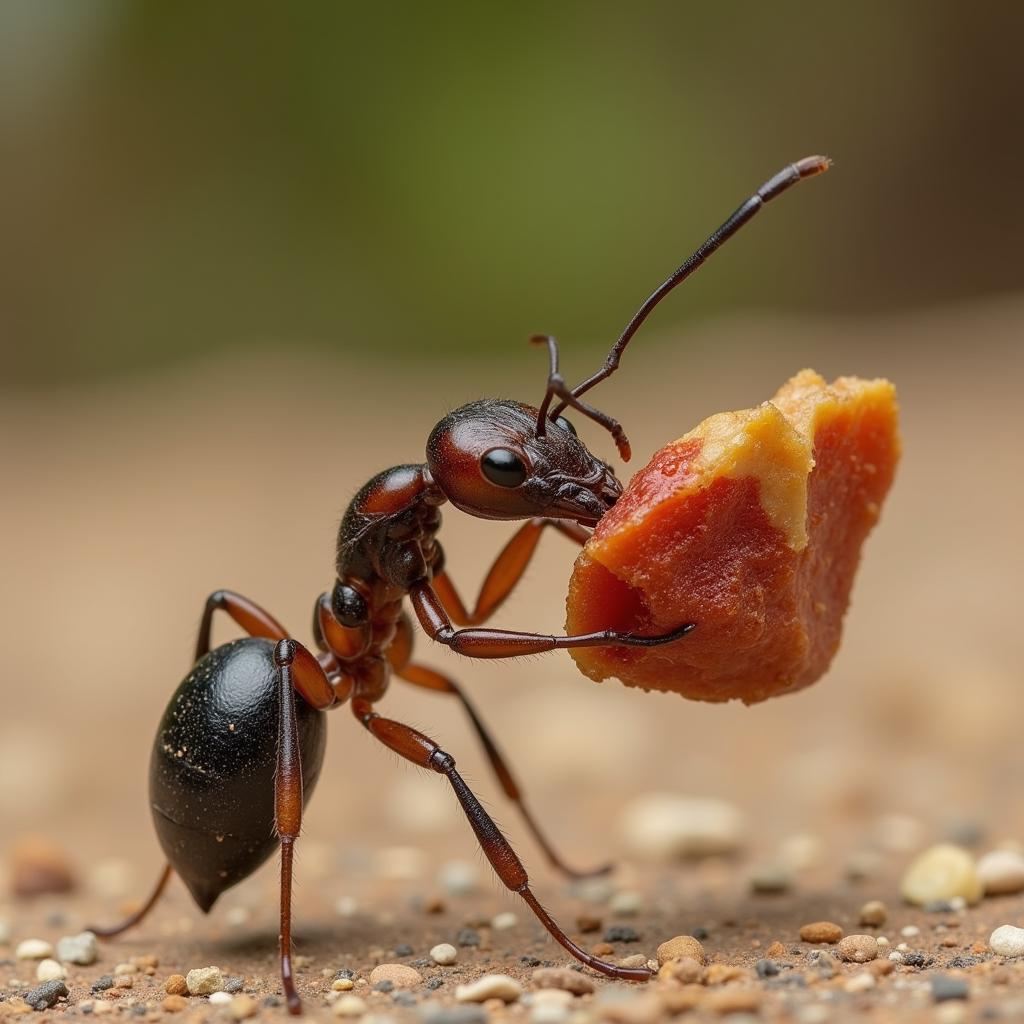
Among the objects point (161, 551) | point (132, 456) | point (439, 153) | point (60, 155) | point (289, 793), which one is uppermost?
point (60, 155)

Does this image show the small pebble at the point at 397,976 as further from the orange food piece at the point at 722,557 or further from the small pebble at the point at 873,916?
the small pebble at the point at 873,916

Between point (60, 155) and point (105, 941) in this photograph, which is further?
point (60, 155)

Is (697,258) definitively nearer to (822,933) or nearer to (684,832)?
(822,933)

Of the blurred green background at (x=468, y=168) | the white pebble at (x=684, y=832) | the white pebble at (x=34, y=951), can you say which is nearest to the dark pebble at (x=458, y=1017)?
the white pebble at (x=34, y=951)

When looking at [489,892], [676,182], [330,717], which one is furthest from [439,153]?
[489,892]

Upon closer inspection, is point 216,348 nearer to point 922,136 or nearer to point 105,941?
point 922,136

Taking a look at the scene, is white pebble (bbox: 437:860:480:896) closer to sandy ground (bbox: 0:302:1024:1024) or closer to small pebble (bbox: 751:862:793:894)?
sandy ground (bbox: 0:302:1024:1024)

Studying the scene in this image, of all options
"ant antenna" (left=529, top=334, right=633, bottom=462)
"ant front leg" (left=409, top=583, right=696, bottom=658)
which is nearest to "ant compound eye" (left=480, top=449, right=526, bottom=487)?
"ant antenna" (left=529, top=334, right=633, bottom=462)
